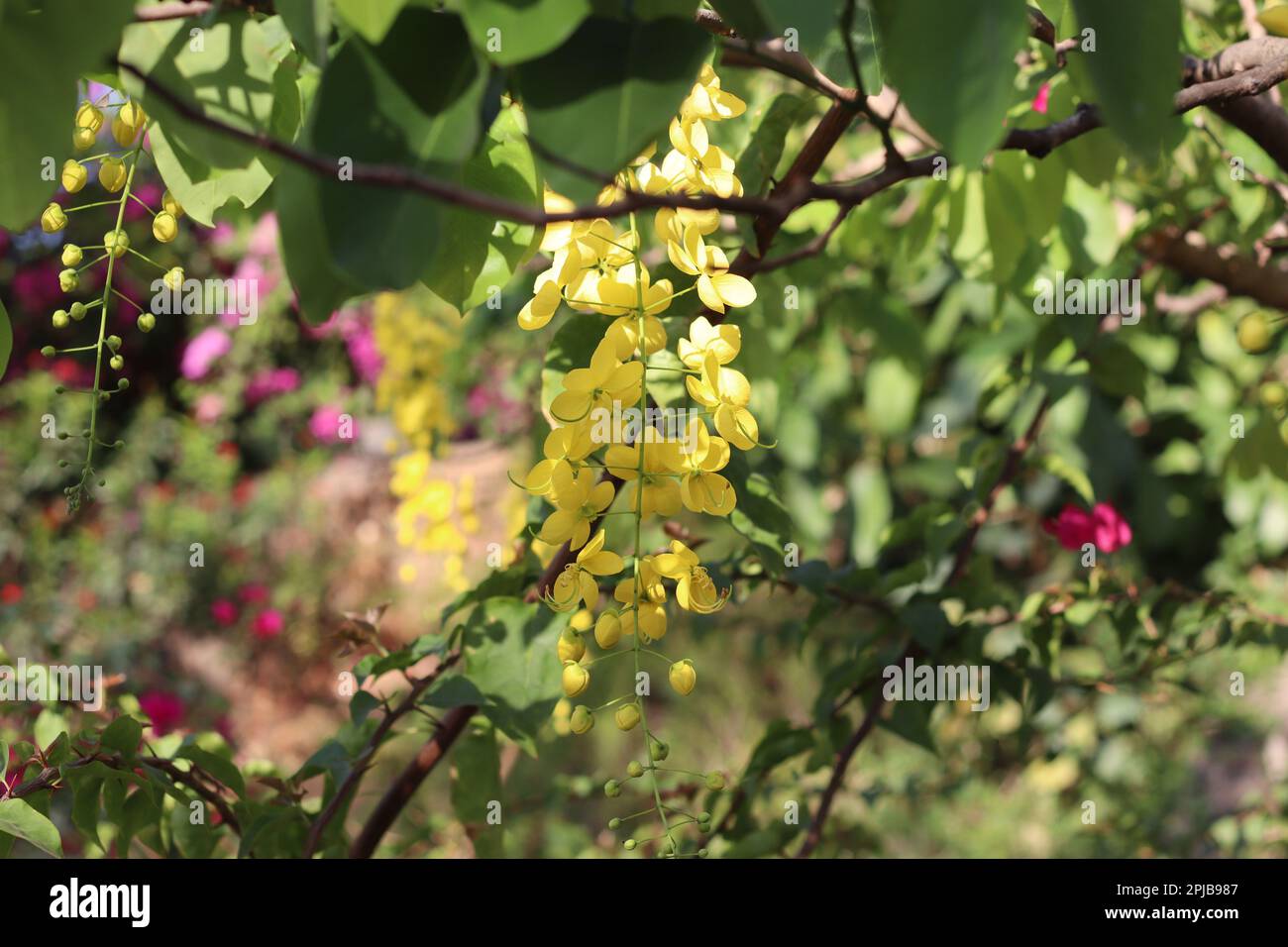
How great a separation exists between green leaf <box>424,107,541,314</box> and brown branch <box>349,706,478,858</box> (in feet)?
1.15

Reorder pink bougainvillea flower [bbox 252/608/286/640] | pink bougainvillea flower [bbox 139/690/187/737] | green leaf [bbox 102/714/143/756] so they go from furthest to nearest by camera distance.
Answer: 1. pink bougainvillea flower [bbox 252/608/286/640]
2. pink bougainvillea flower [bbox 139/690/187/737]
3. green leaf [bbox 102/714/143/756]

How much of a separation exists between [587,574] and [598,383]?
0.11 meters

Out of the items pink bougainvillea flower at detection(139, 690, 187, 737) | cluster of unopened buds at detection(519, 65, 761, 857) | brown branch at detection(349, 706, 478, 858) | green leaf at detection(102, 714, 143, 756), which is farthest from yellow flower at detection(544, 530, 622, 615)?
pink bougainvillea flower at detection(139, 690, 187, 737)

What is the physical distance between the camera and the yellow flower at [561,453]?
0.58 metres

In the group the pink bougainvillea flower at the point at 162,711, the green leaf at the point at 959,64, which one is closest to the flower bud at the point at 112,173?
the green leaf at the point at 959,64

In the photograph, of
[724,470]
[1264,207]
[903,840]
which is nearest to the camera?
[724,470]

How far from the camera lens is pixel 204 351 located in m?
3.68

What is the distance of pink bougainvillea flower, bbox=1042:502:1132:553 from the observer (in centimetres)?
117

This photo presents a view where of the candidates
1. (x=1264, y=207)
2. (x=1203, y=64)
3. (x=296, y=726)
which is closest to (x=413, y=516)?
(x=1264, y=207)

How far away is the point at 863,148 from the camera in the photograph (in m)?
1.79

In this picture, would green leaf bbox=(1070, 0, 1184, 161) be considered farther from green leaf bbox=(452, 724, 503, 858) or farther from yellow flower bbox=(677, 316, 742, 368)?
green leaf bbox=(452, 724, 503, 858)

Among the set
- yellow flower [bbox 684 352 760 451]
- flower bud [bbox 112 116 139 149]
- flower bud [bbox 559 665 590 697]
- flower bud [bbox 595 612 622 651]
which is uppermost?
Answer: flower bud [bbox 112 116 139 149]

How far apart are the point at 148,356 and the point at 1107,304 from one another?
396 centimetres
